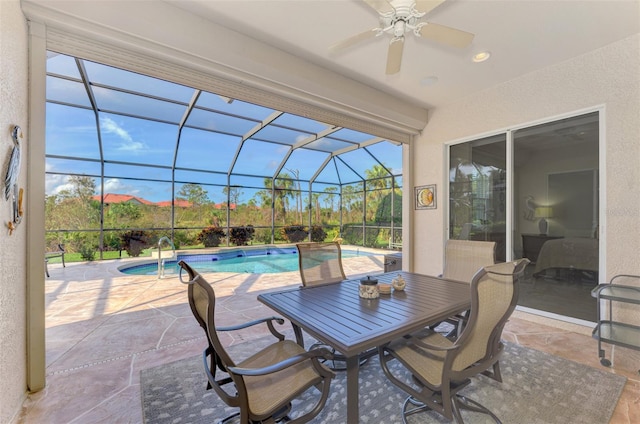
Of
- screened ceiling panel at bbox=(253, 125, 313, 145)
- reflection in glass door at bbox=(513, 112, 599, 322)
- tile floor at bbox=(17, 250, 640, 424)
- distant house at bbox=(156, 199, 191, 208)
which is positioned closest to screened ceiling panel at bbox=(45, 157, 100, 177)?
distant house at bbox=(156, 199, 191, 208)

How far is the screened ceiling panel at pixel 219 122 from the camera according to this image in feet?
20.0

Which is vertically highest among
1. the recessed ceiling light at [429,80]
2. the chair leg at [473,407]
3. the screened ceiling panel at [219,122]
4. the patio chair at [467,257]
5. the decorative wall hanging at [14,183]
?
the screened ceiling panel at [219,122]

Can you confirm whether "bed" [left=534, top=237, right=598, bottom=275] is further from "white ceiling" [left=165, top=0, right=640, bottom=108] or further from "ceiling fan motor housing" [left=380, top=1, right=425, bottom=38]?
"ceiling fan motor housing" [left=380, top=1, right=425, bottom=38]

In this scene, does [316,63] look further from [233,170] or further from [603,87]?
[233,170]

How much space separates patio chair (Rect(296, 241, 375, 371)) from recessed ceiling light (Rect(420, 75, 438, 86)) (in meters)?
2.69

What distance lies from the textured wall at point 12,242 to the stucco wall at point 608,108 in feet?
16.9

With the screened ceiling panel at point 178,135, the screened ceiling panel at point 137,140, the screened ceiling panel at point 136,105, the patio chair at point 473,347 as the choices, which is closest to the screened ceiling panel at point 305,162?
the screened ceiling panel at point 178,135

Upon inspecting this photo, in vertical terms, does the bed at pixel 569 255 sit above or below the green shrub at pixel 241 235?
above

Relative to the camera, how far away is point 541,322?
343 cm

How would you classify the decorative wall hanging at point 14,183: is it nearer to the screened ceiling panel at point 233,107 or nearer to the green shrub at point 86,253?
the screened ceiling panel at point 233,107

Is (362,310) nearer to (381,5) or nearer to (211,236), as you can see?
(381,5)

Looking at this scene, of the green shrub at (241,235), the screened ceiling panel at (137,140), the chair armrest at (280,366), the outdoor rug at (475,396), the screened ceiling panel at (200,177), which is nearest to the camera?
the chair armrest at (280,366)

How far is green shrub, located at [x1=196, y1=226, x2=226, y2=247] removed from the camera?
9.54 metres

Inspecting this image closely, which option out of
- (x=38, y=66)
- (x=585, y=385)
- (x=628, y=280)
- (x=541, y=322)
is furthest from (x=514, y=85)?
(x=38, y=66)
